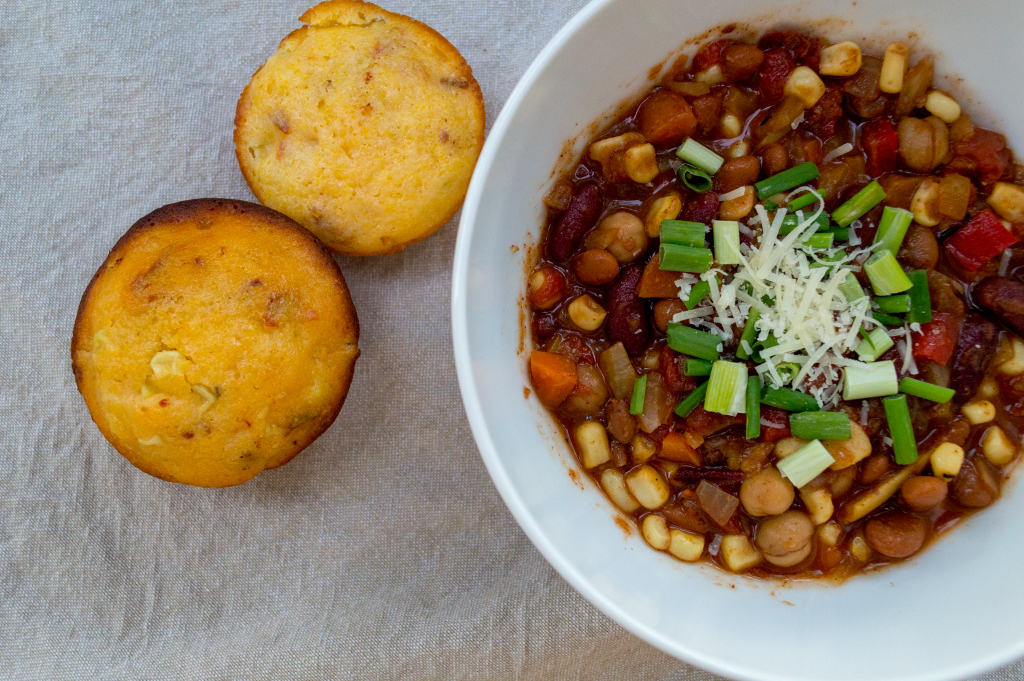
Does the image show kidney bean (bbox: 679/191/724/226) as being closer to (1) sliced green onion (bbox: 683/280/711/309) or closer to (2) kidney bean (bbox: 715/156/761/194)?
(2) kidney bean (bbox: 715/156/761/194)

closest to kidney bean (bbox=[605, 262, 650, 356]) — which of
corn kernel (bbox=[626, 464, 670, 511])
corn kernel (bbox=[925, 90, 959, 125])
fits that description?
corn kernel (bbox=[626, 464, 670, 511])

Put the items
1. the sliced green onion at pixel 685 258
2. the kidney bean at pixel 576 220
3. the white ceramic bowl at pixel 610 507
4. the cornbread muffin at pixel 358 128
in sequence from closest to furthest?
the white ceramic bowl at pixel 610 507 < the sliced green onion at pixel 685 258 < the kidney bean at pixel 576 220 < the cornbread muffin at pixel 358 128

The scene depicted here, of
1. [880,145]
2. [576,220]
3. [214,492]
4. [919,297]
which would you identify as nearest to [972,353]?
[919,297]

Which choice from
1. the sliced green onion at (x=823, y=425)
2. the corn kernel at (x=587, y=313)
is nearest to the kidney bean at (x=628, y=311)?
the corn kernel at (x=587, y=313)

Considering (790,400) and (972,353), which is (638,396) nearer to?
(790,400)

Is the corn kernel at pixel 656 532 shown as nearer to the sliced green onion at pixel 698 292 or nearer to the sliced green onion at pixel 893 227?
the sliced green onion at pixel 698 292

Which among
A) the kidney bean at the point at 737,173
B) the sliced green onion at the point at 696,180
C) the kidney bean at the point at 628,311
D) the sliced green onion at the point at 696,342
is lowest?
the kidney bean at the point at 628,311
